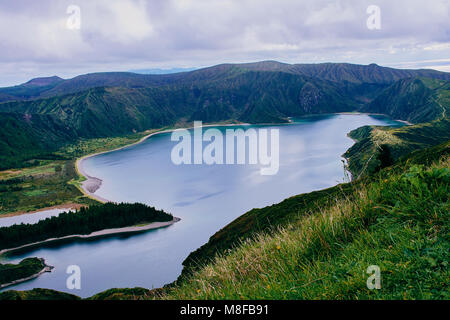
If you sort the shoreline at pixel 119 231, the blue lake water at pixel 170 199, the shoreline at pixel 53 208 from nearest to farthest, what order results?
the blue lake water at pixel 170 199, the shoreline at pixel 119 231, the shoreline at pixel 53 208

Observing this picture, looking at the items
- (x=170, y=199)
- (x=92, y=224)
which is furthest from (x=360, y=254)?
(x=170, y=199)

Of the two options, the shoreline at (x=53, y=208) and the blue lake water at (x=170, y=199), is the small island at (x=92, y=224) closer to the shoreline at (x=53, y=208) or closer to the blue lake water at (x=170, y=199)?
the blue lake water at (x=170, y=199)

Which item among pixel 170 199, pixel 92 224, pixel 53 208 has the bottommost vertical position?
pixel 53 208

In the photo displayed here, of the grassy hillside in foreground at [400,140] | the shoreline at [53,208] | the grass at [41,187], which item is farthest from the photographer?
the grassy hillside in foreground at [400,140]

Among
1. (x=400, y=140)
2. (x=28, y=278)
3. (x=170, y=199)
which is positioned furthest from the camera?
(x=400, y=140)

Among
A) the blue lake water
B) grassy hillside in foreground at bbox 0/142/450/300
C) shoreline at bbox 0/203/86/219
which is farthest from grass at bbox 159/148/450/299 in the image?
shoreline at bbox 0/203/86/219

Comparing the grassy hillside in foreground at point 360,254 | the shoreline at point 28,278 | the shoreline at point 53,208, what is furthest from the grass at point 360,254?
the shoreline at point 53,208

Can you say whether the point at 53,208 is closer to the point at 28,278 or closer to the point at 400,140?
the point at 28,278
